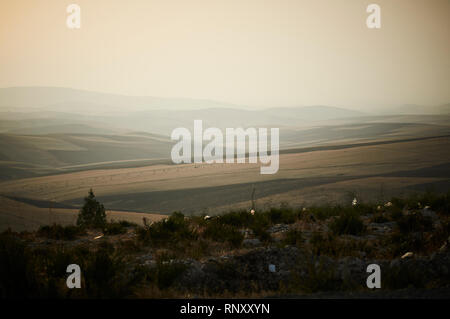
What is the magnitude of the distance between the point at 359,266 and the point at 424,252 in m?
1.63

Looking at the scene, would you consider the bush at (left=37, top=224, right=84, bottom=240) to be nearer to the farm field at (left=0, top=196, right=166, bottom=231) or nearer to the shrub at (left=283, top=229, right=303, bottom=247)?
the shrub at (left=283, top=229, right=303, bottom=247)

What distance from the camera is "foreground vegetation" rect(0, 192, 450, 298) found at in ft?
14.6

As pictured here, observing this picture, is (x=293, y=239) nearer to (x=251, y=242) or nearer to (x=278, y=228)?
(x=251, y=242)

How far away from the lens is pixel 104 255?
16.7 feet

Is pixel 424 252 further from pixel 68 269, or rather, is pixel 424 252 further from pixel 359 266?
pixel 68 269

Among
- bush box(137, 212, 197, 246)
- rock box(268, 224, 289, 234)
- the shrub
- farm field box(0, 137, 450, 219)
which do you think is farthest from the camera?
farm field box(0, 137, 450, 219)

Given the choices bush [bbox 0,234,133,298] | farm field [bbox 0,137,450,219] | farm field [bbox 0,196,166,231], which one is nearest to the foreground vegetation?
bush [bbox 0,234,133,298]

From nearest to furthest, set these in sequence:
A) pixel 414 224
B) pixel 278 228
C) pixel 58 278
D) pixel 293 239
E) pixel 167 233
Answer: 1. pixel 58 278
2. pixel 293 239
3. pixel 414 224
4. pixel 167 233
5. pixel 278 228

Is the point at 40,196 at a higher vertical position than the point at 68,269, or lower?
lower

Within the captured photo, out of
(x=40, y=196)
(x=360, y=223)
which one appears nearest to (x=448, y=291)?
(x=360, y=223)

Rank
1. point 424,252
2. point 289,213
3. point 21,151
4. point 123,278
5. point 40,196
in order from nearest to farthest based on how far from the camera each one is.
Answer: point 123,278
point 424,252
point 289,213
point 40,196
point 21,151

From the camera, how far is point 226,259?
5.59m

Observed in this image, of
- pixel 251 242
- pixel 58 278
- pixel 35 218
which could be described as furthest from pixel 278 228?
pixel 35 218

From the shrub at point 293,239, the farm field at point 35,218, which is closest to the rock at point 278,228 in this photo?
the shrub at point 293,239
